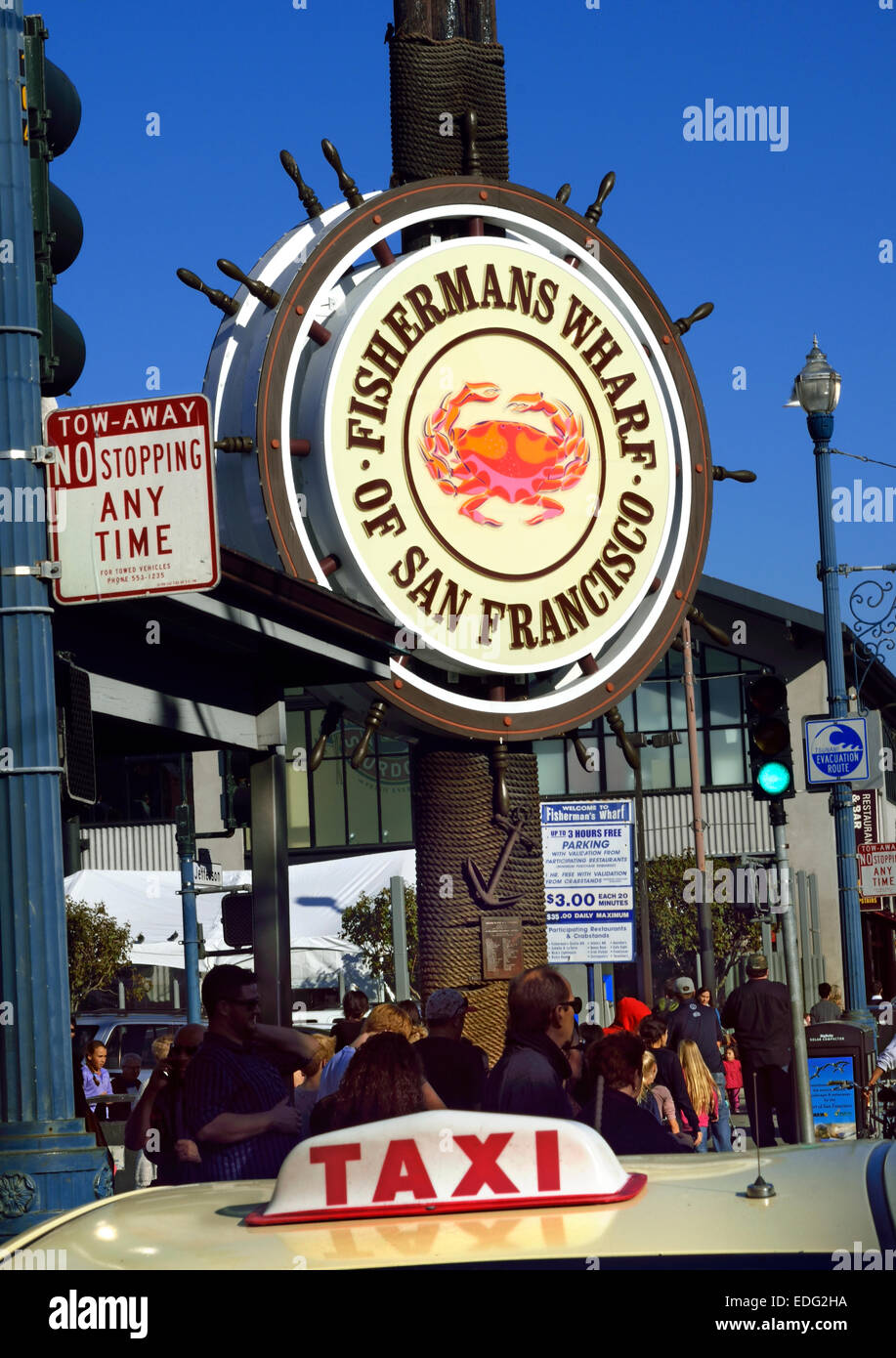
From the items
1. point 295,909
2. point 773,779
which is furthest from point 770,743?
point 295,909

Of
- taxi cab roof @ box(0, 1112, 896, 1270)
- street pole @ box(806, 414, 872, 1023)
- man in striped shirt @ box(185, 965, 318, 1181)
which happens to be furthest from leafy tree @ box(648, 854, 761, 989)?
taxi cab roof @ box(0, 1112, 896, 1270)

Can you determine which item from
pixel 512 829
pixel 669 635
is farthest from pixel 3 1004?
pixel 669 635

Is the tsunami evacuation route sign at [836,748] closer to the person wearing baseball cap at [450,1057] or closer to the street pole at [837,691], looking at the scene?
the street pole at [837,691]

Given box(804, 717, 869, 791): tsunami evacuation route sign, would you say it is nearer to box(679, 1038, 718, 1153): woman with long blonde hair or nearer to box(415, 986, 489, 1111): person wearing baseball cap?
box(679, 1038, 718, 1153): woman with long blonde hair

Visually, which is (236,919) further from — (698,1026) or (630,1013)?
(698,1026)

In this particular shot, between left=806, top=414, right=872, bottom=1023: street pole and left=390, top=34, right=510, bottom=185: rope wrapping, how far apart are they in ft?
26.3

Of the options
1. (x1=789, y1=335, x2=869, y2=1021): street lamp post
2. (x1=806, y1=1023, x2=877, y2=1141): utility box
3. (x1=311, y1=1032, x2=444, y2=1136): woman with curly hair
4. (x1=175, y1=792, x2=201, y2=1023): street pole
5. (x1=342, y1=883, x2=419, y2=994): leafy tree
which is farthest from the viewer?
(x1=342, y1=883, x2=419, y2=994): leafy tree

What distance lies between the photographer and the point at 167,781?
2328 inches

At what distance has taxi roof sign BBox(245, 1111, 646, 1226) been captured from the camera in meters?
3.54

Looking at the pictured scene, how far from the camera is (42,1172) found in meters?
5.95

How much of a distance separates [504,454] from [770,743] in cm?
273

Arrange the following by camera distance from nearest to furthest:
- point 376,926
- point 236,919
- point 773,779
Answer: point 773,779
point 236,919
point 376,926

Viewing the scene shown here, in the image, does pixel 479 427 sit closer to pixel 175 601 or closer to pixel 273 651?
pixel 273 651

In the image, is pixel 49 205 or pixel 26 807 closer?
pixel 26 807
